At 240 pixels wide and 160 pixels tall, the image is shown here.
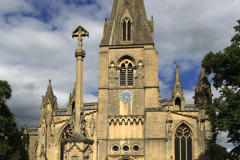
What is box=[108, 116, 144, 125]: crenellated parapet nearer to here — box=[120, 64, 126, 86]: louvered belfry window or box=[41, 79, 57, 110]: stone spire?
box=[120, 64, 126, 86]: louvered belfry window

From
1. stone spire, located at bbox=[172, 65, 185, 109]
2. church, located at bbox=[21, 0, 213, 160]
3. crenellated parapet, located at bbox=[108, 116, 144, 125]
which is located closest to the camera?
church, located at bbox=[21, 0, 213, 160]

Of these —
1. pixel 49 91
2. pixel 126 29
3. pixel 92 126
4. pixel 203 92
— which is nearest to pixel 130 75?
pixel 126 29

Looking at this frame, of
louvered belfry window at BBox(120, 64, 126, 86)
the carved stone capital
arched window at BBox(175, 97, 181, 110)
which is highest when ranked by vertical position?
louvered belfry window at BBox(120, 64, 126, 86)

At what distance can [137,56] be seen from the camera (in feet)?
132

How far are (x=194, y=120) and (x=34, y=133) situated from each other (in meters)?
20.6

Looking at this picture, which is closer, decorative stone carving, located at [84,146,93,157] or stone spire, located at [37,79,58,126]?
decorative stone carving, located at [84,146,93,157]

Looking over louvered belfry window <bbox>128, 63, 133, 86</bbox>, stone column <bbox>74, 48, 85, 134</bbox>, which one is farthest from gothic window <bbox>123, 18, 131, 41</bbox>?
stone column <bbox>74, 48, 85, 134</bbox>

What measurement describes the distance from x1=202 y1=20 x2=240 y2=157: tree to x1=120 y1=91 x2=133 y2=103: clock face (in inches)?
388

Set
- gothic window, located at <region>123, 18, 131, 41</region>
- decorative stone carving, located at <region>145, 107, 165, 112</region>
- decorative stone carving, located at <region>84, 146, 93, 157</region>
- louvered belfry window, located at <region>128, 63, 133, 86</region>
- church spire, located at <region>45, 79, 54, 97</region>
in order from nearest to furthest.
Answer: decorative stone carving, located at <region>84, 146, 93, 157</region> → decorative stone carving, located at <region>145, 107, 165, 112</region> → louvered belfry window, located at <region>128, 63, 133, 86</region> → church spire, located at <region>45, 79, 54, 97</region> → gothic window, located at <region>123, 18, 131, 41</region>

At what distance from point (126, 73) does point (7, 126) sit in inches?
574

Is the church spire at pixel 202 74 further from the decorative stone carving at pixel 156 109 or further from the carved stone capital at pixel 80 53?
the carved stone capital at pixel 80 53

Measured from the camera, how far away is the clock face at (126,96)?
38.8m

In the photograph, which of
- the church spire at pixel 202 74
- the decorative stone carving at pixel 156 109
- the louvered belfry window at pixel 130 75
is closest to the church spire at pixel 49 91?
the louvered belfry window at pixel 130 75

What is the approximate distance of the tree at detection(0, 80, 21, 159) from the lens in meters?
34.0
